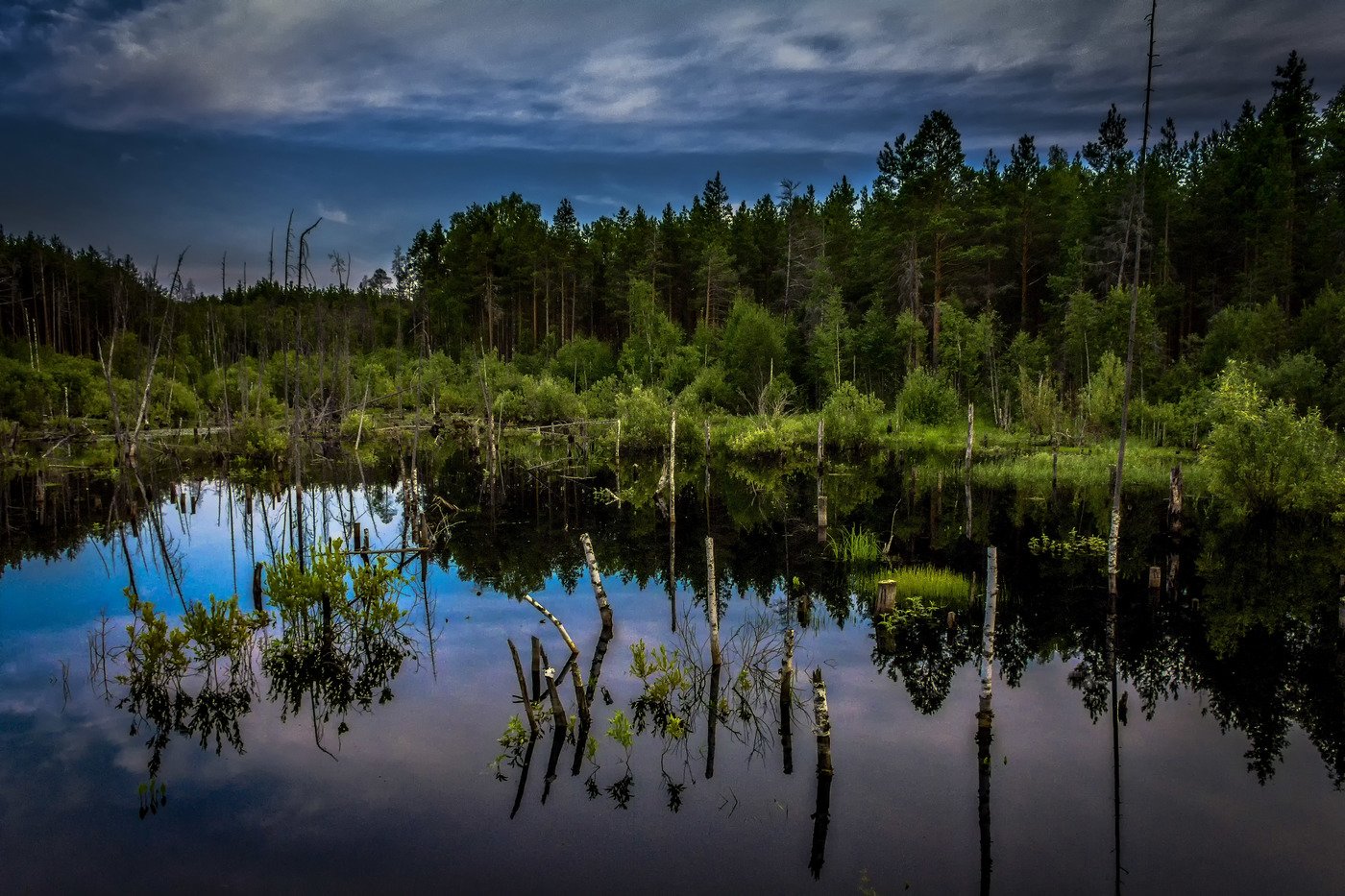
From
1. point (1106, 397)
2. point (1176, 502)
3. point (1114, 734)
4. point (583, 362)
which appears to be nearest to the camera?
point (1114, 734)

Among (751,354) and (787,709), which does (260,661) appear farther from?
(751,354)

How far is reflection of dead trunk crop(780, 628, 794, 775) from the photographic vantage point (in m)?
9.79

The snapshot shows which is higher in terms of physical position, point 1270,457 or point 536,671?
point 1270,457

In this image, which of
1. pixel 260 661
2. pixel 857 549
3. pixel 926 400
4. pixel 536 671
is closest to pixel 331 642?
pixel 260 661

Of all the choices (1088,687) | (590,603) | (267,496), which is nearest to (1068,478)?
(1088,687)

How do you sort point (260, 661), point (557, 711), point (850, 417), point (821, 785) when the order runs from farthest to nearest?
point (850, 417), point (260, 661), point (557, 711), point (821, 785)

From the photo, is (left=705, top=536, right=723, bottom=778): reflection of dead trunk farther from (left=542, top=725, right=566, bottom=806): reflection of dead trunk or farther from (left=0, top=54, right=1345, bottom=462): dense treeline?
(left=0, top=54, right=1345, bottom=462): dense treeline

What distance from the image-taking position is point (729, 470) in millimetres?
35125

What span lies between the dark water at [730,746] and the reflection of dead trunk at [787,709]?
8 centimetres

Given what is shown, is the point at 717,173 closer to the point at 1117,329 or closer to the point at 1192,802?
the point at 1117,329

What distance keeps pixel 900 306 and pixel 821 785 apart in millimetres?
48571

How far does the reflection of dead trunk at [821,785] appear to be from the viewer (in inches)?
310

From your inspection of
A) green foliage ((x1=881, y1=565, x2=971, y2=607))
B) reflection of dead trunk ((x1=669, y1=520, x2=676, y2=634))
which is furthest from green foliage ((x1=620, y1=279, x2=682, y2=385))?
green foliage ((x1=881, y1=565, x2=971, y2=607))

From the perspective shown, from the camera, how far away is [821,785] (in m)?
9.04
